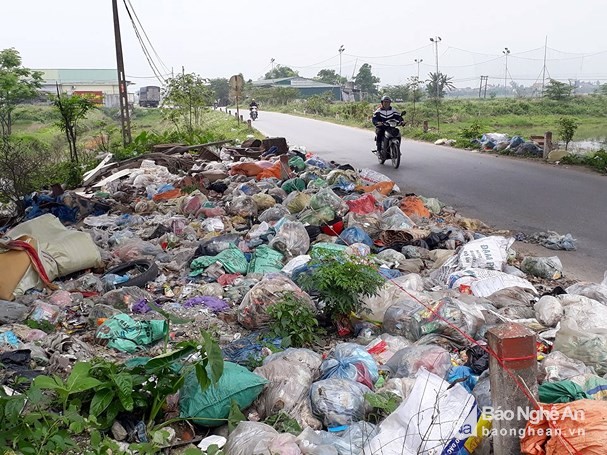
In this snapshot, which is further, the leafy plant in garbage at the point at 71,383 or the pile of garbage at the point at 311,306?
the pile of garbage at the point at 311,306

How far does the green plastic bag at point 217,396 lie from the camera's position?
3.34 meters

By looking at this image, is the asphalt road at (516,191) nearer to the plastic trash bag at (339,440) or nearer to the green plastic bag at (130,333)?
the plastic trash bag at (339,440)

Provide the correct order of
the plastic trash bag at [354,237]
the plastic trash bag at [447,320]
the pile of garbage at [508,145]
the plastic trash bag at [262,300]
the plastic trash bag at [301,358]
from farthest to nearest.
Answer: the pile of garbage at [508,145], the plastic trash bag at [354,237], the plastic trash bag at [262,300], the plastic trash bag at [447,320], the plastic trash bag at [301,358]

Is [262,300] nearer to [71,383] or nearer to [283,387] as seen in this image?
A: [283,387]

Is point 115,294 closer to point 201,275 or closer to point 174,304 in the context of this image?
point 174,304

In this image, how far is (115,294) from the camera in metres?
5.39

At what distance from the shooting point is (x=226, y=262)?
6.25m

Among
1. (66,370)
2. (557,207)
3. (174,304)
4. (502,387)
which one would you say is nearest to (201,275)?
(174,304)

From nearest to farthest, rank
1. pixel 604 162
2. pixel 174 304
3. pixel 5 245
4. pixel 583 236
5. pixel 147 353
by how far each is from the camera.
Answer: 1. pixel 147 353
2. pixel 174 304
3. pixel 5 245
4. pixel 583 236
5. pixel 604 162

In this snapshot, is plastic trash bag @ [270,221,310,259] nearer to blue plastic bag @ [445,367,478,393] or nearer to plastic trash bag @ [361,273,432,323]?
plastic trash bag @ [361,273,432,323]

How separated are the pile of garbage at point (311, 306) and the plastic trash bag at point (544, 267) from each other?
19mm

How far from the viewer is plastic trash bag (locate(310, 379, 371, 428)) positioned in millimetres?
3312

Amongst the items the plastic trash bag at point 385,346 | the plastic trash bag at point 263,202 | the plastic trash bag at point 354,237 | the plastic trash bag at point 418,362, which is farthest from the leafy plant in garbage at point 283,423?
the plastic trash bag at point 263,202

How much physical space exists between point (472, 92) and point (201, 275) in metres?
65.4
